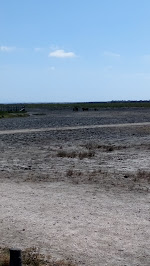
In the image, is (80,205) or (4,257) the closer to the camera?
(4,257)

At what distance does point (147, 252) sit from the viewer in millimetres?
7660

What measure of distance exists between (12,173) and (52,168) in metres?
1.89

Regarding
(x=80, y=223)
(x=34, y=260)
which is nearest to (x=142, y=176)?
(x=80, y=223)

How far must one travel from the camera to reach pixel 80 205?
1110 cm

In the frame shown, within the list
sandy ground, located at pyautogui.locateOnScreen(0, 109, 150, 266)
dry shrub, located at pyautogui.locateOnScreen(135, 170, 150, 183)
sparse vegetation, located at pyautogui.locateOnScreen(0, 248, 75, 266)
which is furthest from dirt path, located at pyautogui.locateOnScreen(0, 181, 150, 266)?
dry shrub, located at pyautogui.locateOnScreen(135, 170, 150, 183)

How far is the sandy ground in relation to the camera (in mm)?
7836

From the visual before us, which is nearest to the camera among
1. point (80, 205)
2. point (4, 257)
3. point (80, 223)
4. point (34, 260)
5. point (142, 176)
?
point (34, 260)

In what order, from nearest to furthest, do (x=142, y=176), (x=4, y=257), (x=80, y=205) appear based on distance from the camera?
(x=4, y=257)
(x=80, y=205)
(x=142, y=176)

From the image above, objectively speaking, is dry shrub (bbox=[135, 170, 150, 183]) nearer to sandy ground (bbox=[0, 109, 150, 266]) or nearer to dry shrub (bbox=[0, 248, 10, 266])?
sandy ground (bbox=[0, 109, 150, 266])

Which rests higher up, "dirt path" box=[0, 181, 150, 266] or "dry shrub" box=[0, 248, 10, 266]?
"dry shrub" box=[0, 248, 10, 266]

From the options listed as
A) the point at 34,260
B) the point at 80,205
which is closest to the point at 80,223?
the point at 80,205

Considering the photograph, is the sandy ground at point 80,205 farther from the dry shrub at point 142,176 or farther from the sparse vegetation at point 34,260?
the sparse vegetation at point 34,260

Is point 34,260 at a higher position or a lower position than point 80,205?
higher

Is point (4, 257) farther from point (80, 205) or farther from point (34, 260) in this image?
point (80, 205)
